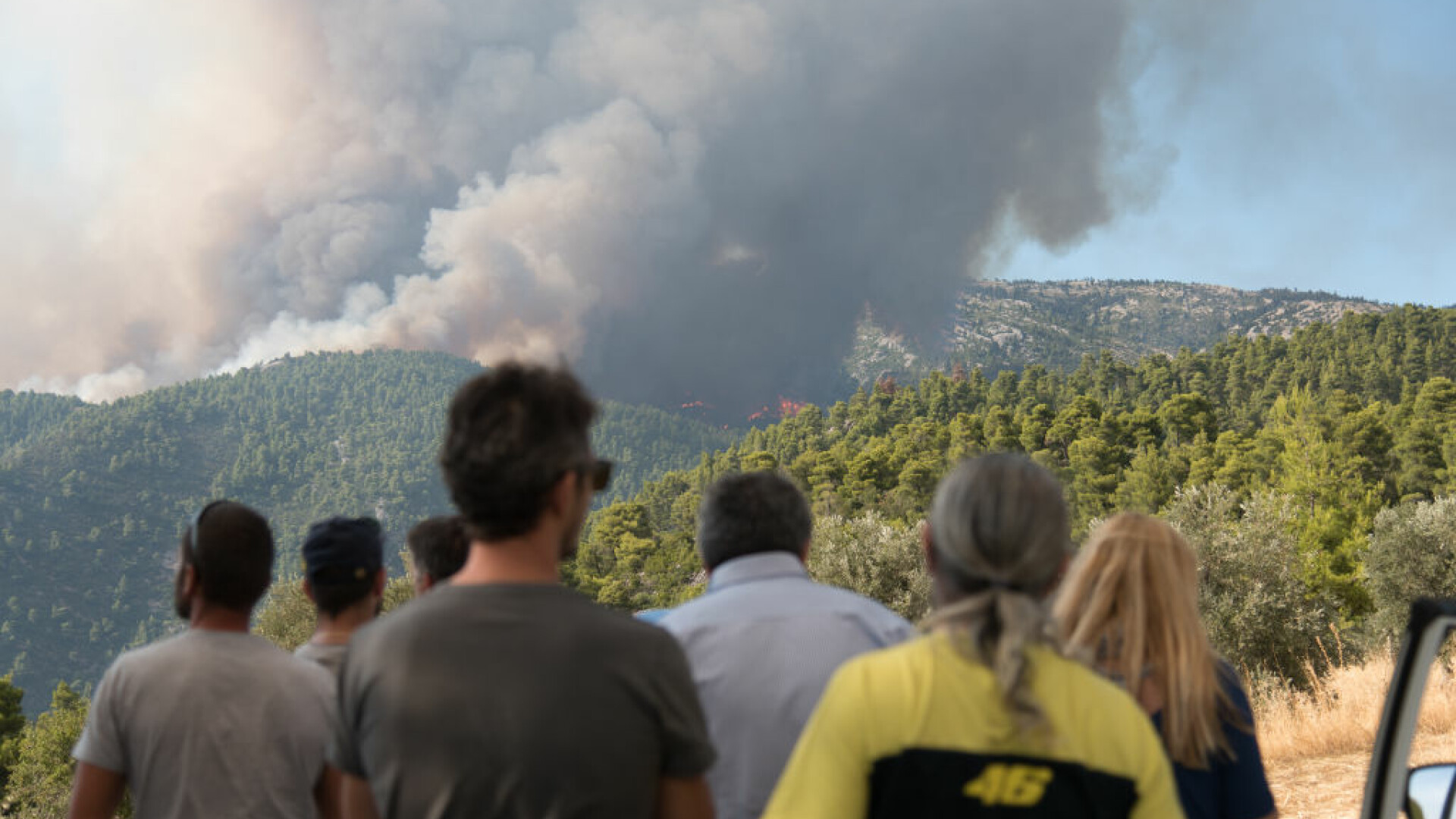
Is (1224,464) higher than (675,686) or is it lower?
higher

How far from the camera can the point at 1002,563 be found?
1.92 meters

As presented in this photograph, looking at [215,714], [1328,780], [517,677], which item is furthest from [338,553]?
[1328,780]

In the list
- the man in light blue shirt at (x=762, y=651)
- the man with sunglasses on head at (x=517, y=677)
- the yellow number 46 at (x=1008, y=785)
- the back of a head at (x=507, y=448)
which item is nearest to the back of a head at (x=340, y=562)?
the man in light blue shirt at (x=762, y=651)

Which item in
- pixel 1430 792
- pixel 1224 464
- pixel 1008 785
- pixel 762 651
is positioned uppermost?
pixel 1224 464

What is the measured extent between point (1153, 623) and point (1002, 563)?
53.8 inches

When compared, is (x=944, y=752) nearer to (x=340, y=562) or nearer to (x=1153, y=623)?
(x=1153, y=623)

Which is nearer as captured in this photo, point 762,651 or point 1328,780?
point 762,651

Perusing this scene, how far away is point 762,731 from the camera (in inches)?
121

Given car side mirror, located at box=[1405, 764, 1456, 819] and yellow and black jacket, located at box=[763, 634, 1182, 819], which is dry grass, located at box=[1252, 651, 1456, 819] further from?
yellow and black jacket, located at box=[763, 634, 1182, 819]

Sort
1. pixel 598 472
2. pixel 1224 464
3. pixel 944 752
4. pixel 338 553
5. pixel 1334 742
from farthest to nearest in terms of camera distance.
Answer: pixel 1224 464, pixel 1334 742, pixel 338 553, pixel 598 472, pixel 944 752

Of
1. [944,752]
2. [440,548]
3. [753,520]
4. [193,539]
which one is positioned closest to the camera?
[944,752]

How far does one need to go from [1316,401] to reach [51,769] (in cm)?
10028

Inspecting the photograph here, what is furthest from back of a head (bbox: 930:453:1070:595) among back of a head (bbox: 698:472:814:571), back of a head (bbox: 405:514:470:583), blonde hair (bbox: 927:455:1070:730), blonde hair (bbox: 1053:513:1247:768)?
back of a head (bbox: 405:514:470:583)

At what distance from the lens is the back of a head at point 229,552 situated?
131 inches
